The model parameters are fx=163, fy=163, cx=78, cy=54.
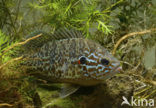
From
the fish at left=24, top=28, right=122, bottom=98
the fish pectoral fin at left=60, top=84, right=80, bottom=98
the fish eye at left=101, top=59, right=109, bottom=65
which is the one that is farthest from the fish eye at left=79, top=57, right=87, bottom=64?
the fish pectoral fin at left=60, top=84, right=80, bottom=98

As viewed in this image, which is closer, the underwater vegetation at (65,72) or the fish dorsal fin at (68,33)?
the underwater vegetation at (65,72)

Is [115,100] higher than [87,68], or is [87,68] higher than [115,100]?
[87,68]

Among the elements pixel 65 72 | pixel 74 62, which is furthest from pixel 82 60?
pixel 65 72

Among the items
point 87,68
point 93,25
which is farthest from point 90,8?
point 87,68

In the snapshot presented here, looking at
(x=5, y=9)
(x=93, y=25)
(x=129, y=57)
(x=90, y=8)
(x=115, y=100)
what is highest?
(x=5, y=9)

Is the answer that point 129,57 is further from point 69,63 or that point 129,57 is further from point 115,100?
point 69,63

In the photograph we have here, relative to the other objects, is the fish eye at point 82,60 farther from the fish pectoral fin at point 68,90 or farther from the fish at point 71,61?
the fish pectoral fin at point 68,90

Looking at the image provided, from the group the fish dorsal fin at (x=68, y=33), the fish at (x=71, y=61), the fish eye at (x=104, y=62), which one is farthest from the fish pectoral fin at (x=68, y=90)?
the fish dorsal fin at (x=68, y=33)

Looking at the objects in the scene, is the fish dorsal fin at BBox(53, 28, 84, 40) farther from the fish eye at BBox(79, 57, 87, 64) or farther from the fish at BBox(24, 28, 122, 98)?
the fish eye at BBox(79, 57, 87, 64)
